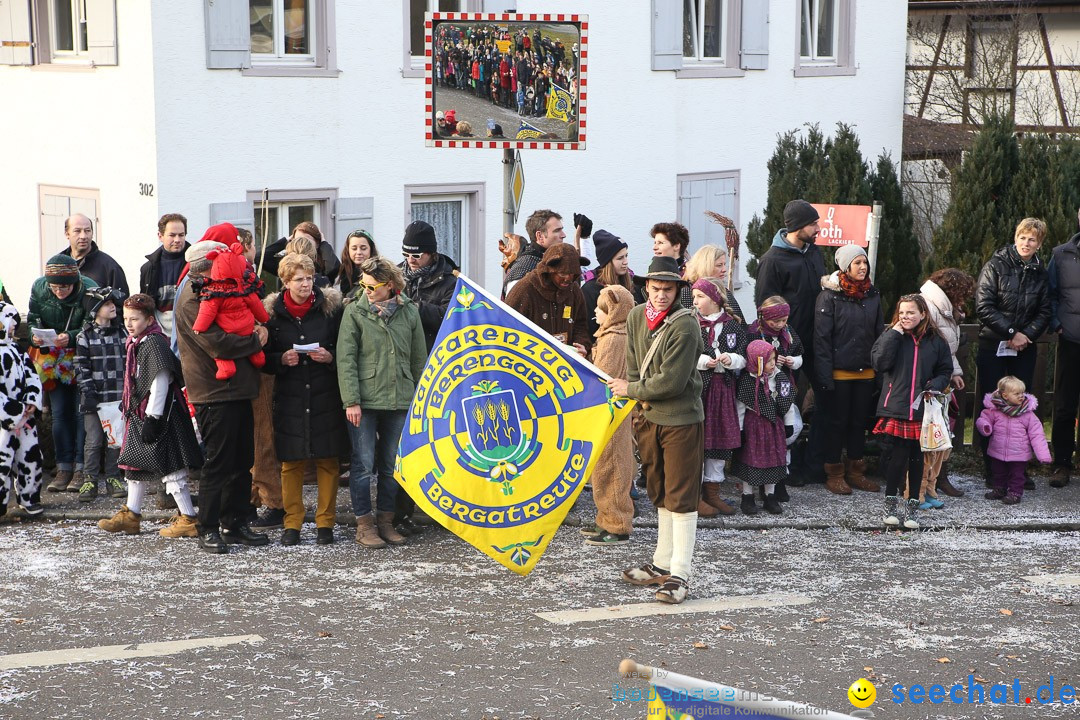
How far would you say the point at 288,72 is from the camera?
1443 centimetres

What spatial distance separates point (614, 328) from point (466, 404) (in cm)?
151

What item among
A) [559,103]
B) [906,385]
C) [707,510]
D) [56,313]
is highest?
[559,103]

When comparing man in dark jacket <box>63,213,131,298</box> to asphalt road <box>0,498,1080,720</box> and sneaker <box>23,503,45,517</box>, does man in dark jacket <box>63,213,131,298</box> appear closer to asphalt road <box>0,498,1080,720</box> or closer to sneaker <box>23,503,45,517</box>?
sneaker <box>23,503,45,517</box>

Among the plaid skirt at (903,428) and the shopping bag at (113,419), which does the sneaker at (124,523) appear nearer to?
the shopping bag at (113,419)

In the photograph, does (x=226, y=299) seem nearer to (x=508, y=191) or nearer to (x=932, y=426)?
(x=508, y=191)

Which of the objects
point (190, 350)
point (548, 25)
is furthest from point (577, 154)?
point (190, 350)

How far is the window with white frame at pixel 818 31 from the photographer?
64.4 feet

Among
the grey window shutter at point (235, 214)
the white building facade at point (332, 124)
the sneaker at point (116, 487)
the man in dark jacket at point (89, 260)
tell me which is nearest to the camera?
the sneaker at point (116, 487)

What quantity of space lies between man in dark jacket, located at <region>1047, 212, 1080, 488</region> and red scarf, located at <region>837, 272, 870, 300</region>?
158 cm

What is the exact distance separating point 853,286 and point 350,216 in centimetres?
657

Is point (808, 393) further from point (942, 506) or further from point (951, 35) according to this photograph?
point (951, 35)

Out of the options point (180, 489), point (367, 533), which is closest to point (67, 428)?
point (180, 489)

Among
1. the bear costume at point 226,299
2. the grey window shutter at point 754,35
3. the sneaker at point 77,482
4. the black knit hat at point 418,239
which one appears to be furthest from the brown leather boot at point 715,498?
the grey window shutter at point 754,35

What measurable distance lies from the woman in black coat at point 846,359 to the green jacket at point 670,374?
2.64m
